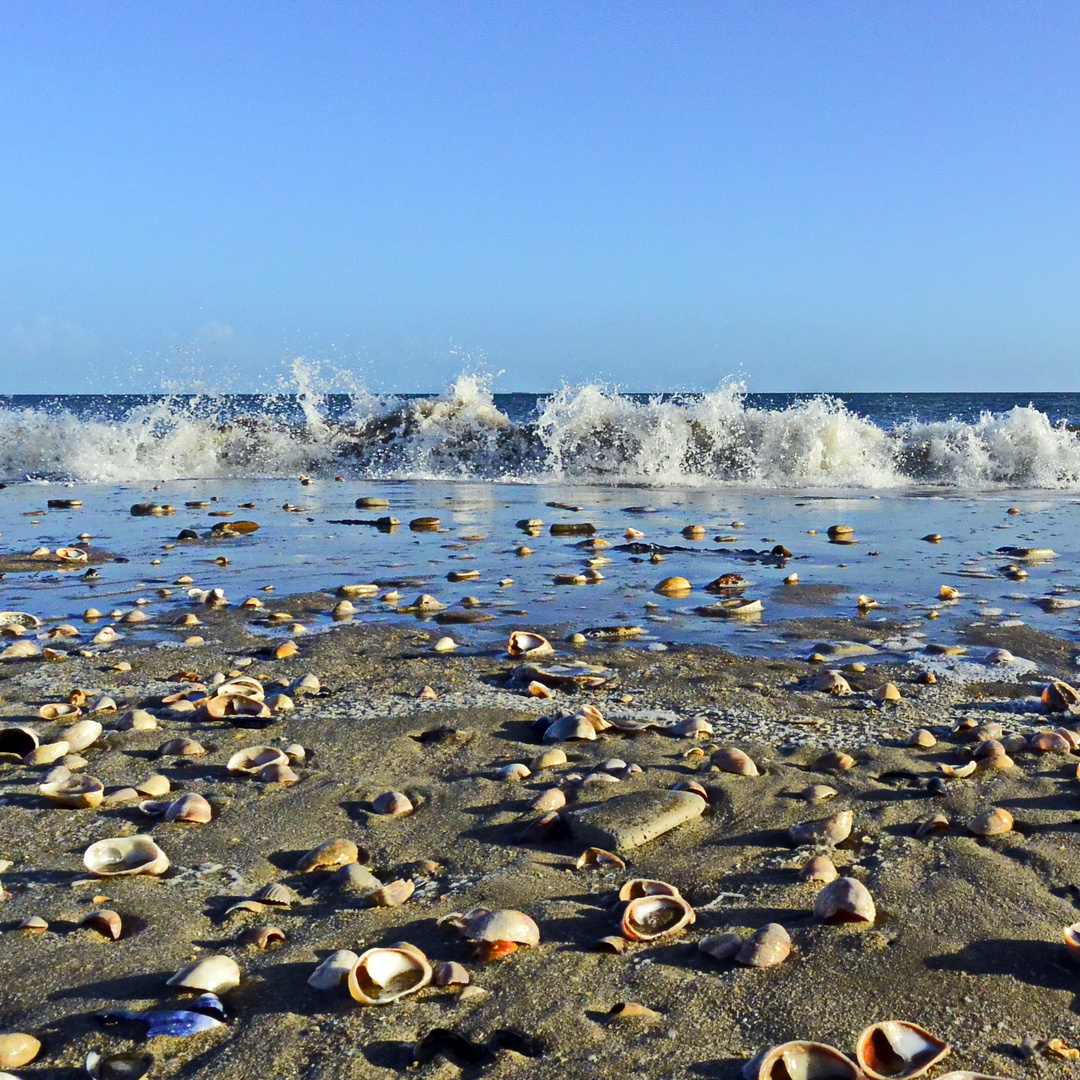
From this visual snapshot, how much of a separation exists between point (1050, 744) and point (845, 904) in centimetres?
147

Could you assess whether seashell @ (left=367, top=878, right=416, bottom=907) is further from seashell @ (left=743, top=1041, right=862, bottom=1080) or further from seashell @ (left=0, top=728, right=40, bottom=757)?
seashell @ (left=0, top=728, right=40, bottom=757)

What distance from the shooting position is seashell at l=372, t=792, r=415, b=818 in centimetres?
289

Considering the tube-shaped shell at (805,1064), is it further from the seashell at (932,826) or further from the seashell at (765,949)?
the seashell at (932,826)

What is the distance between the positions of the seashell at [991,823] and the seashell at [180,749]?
7.66 feet

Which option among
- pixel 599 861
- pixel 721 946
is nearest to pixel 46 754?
pixel 599 861

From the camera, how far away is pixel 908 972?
6.51ft

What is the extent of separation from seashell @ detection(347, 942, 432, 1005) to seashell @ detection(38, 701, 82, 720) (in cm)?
227

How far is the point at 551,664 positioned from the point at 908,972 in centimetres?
264

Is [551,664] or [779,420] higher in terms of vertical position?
[779,420]

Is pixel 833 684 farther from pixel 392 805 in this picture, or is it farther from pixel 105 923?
pixel 105 923

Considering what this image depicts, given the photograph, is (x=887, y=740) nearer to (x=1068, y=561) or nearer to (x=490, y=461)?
(x=1068, y=561)

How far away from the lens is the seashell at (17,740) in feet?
10.9

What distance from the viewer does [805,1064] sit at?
5.45 feet

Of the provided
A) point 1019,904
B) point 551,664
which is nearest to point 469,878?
point 1019,904
